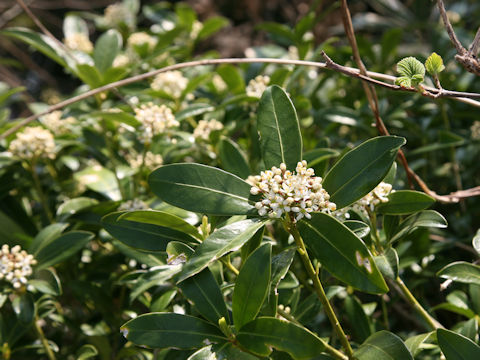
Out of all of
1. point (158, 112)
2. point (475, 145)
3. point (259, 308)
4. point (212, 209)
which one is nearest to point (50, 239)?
point (158, 112)

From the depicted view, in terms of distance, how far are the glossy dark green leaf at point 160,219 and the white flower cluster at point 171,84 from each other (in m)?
0.82

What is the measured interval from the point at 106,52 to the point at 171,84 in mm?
235

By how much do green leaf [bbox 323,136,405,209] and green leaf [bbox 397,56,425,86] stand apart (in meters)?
0.13

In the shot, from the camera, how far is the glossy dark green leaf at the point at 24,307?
4.00 feet

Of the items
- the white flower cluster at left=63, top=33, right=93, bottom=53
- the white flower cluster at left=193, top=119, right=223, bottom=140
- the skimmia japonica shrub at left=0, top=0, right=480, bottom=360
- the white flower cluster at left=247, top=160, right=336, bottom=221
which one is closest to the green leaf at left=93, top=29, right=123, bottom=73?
the skimmia japonica shrub at left=0, top=0, right=480, bottom=360

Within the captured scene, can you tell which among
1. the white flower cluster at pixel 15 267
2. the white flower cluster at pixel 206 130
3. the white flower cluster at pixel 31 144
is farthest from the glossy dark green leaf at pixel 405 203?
the white flower cluster at pixel 31 144

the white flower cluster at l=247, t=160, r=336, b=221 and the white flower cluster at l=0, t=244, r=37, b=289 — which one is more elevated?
the white flower cluster at l=247, t=160, r=336, b=221

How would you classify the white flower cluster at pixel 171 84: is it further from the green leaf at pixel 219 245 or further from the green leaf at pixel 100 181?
the green leaf at pixel 219 245

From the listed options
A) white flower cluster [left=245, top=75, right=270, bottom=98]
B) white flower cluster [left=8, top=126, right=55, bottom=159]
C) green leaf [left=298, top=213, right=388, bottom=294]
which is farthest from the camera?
white flower cluster [left=245, top=75, right=270, bottom=98]

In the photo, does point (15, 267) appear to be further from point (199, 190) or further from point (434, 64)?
point (434, 64)

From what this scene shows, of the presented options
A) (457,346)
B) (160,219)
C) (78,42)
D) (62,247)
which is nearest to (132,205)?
(62,247)

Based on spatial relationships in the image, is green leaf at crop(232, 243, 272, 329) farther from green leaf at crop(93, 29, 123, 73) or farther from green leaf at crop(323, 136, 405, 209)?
green leaf at crop(93, 29, 123, 73)

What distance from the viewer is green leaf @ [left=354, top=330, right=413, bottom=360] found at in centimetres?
91

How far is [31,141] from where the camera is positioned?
60.3 inches
